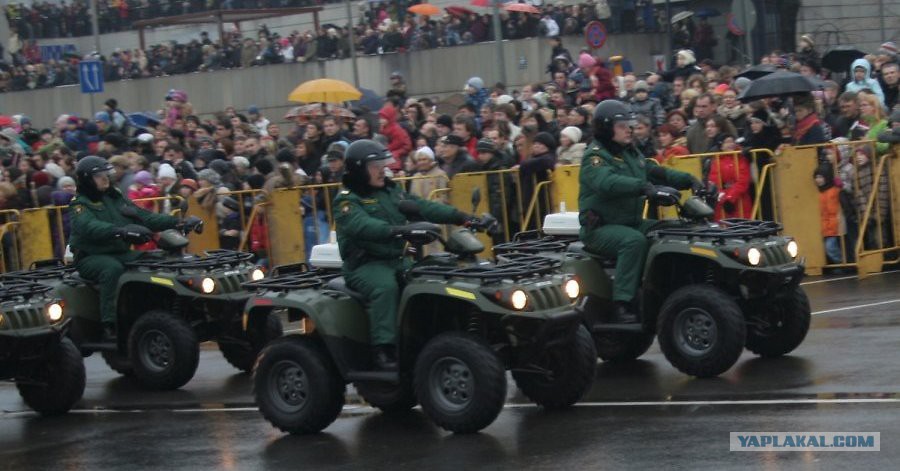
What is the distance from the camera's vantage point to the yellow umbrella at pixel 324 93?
24344 millimetres

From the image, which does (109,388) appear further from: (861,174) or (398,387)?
(861,174)

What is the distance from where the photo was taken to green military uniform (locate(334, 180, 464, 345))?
10453mm

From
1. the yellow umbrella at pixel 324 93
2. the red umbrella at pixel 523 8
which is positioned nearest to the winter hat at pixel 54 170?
the yellow umbrella at pixel 324 93

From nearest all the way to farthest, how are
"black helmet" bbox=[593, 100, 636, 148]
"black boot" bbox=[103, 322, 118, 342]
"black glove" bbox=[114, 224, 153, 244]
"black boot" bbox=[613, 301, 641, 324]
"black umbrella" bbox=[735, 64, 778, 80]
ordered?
"black boot" bbox=[613, 301, 641, 324]
"black helmet" bbox=[593, 100, 636, 148]
"black glove" bbox=[114, 224, 153, 244]
"black boot" bbox=[103, 322, 118, 342]
"black umbrella" bbox=[735, 64, 778, 80]

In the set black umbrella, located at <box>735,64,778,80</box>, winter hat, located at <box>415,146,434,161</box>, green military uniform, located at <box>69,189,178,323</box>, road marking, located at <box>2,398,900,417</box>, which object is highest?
black umbrella, located at <box>735,64,778,80</box>

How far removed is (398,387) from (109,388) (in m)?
4.11

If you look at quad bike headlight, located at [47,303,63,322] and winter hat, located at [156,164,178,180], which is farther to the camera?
winter hat, located at [156,164,178,180]

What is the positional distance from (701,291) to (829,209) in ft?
19.8

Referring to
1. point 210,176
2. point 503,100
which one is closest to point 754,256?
point 210,176

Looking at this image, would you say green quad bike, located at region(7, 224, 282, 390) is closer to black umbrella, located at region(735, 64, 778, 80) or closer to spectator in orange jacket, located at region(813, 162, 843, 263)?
spectator in orange jacket, located at region(813, 162, 843, 263)

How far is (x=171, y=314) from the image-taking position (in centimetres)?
1336

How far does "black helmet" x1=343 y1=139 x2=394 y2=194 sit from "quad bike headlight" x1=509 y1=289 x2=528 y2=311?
148 centimetres

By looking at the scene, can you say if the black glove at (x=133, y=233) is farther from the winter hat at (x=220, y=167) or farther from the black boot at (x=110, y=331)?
the winter hat at (x=220, y=167)

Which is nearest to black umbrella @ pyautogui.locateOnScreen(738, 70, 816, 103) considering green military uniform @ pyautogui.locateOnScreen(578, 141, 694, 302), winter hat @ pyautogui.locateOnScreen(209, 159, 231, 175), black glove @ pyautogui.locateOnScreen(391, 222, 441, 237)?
green military uniform @ pyautogui.locateOnScreen(578, 141, 694, 302)
